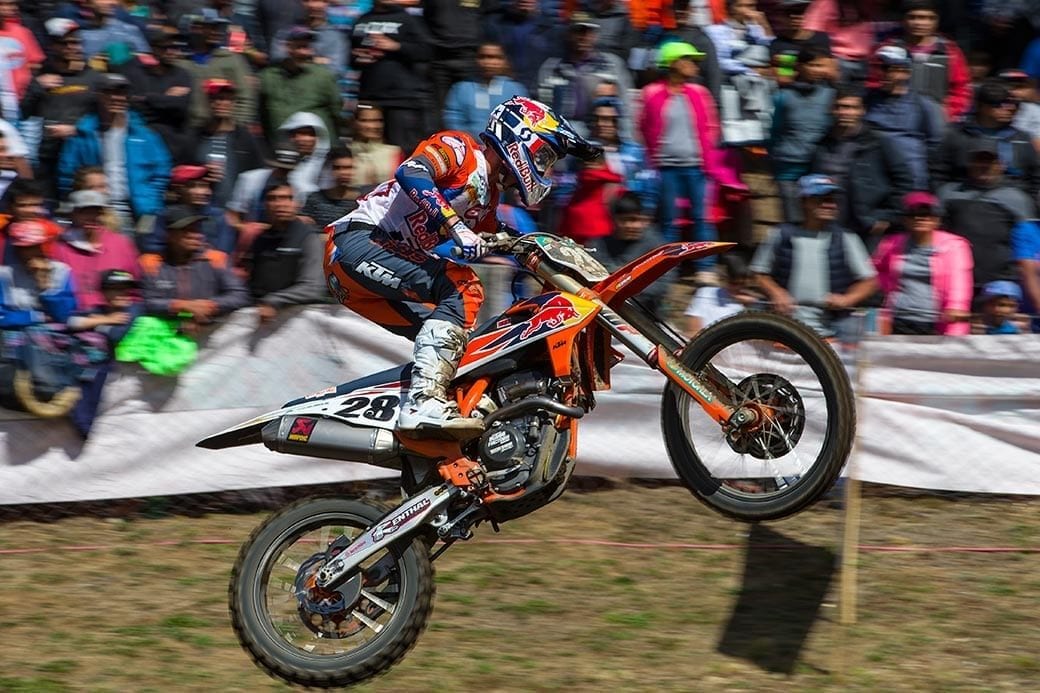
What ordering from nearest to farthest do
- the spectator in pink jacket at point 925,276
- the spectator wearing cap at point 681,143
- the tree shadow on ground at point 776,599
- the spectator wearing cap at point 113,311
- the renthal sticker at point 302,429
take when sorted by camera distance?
the renthal sticker at point 302,429 → the tree shadow on ground at point 776,599 → the spectator wearing cap at point 113,311 → the spectator in pink jacket at point 925,276 → the spectator wearing cap at point 681,143

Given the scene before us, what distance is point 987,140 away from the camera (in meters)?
10.1

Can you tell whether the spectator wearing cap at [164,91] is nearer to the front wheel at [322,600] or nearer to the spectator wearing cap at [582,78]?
the spectator wearing cap at [582,78]

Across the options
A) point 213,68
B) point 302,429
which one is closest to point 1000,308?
point 302,429

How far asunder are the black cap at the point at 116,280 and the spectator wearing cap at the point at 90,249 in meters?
0.21

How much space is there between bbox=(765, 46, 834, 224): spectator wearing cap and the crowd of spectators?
0.6 inches

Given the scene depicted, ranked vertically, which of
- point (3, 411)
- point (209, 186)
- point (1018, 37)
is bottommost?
point (3, 411)

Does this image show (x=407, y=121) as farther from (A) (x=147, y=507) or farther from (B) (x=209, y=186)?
(A) (x=147, y=507)

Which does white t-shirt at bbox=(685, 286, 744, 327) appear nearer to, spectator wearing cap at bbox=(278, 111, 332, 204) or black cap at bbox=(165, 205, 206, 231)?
spectator wearing cap at bbox=(278, 111, 332, 204)

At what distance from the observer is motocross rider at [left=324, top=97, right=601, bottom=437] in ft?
20.7

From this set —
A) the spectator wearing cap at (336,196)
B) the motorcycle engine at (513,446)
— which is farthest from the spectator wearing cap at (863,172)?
the motorcycle engine at (513,446)

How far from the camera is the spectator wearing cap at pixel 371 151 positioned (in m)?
10.2

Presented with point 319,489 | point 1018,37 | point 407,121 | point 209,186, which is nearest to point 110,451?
point 319,489

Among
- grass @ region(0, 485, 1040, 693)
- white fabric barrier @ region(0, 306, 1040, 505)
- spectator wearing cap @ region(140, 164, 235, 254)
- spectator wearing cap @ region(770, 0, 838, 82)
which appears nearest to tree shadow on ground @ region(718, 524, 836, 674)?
grass @ region(0, 485, 1040, 693)

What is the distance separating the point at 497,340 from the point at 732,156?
4.61 m
